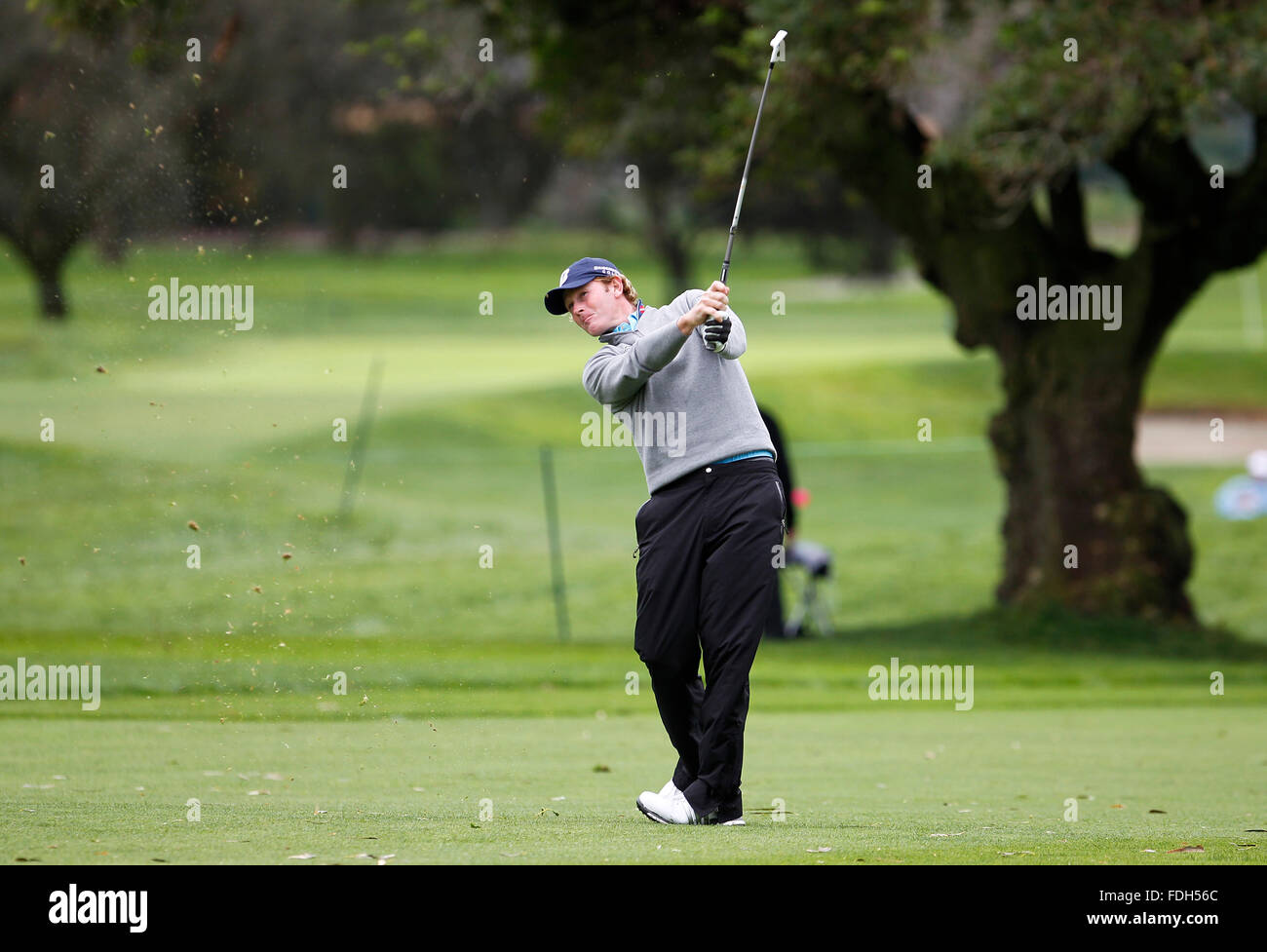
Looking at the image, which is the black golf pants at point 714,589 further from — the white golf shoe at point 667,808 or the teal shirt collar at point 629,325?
the teal shirt collar at point 629,325

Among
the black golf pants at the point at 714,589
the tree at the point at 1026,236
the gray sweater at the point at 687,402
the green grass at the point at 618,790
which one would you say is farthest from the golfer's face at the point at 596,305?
the tree at the point at 1026,236

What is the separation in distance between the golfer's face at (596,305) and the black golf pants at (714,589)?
2.32 feet

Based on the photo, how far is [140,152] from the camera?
39.2 metres

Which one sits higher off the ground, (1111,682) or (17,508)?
(17,508)

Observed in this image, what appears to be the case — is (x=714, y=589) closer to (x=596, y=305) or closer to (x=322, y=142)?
(x=596, y=305)

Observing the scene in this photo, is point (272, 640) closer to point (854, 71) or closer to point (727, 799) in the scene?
point (854, 71)

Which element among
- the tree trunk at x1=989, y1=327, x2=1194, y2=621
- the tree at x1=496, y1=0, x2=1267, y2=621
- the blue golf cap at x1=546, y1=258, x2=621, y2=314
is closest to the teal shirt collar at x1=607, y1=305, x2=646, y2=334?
the blue golf cap at x1=546, y1=258, x2=621, y2=314

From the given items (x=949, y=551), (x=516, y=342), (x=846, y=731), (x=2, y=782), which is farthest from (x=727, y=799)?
(x=516, y=342)

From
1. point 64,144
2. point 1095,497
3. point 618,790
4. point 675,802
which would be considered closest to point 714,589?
point 675,802

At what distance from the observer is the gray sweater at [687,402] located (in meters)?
7.04

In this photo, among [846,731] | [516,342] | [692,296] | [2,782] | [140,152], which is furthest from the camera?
[516,342]

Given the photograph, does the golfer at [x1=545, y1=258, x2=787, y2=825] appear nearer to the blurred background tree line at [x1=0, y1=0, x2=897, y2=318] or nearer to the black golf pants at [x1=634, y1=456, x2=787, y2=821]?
the black golf pants at [x1=634, y1=456, x2=787, y2=821]
